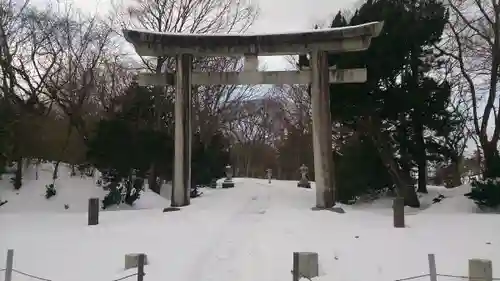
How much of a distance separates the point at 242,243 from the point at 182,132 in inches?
223

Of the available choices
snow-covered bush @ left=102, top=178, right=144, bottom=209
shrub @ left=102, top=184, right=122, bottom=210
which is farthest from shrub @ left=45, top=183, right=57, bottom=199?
shrub @ left=102, top=184, right=122, bottom=210

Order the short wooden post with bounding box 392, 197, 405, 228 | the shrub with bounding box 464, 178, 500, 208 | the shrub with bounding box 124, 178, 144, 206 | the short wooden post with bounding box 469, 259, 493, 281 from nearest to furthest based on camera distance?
the short wooden post with bounding box 469, 259, 493, 281 < the short wooden post with bounding box 392, 197, 405, 228 < the shrub with bounding box 464, 178, 500, 208 < the shrub with bounding box 124, 178, 144, 206

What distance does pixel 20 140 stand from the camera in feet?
63.6

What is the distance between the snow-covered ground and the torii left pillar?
0.72 meters

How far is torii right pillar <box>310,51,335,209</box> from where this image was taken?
13.8 metres

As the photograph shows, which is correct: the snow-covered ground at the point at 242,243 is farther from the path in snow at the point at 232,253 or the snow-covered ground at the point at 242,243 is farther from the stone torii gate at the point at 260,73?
the stone torii gate at the point at 260,73

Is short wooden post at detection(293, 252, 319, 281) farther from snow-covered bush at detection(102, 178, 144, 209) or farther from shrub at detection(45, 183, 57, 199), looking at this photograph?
shrub at detection(45, 183, 57, 199)

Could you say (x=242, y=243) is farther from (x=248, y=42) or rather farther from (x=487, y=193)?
(x=487, y=193)

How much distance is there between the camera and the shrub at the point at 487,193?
13414 mm

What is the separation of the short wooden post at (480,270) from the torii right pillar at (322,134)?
6984mm

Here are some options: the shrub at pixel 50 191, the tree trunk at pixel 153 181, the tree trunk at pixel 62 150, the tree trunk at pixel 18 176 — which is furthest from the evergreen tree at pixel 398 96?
the tree trunk at pixel 18 176

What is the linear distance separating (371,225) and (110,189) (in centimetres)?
1026

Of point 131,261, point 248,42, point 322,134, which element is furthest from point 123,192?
point 131,261

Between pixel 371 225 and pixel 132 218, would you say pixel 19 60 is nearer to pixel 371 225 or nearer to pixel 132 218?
pixel 132 218
